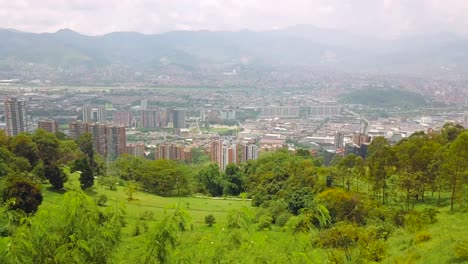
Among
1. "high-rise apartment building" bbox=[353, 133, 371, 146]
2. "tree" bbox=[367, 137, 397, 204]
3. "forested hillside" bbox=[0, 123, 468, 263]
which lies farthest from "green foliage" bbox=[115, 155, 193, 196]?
"high-rise apartment building" bbox=[353, 133, 371, 146]

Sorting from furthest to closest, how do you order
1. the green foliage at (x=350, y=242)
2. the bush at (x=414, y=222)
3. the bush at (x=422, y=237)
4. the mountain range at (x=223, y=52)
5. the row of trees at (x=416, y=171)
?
the mountain range at (x=223, y=52) → the row of trees at (x=416, y=171) → the bush at (x=414, y=222) → the bush at (x=422, y=237) → the green foliage at (x=350, y=242)

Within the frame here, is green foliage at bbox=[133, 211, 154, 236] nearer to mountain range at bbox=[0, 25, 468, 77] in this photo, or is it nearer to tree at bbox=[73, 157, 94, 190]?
tree at bbox=[73, 157, 94, 190]

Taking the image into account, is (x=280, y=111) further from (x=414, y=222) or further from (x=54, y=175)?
(x=414, y=222)

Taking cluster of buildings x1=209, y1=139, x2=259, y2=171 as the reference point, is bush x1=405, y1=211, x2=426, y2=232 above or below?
above

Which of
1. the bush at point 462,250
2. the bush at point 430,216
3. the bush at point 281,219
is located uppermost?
the bush at point 462,250

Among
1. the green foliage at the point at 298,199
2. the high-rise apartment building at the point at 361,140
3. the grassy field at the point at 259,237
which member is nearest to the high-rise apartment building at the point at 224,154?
the high-rise apartment building at the point at 361,140

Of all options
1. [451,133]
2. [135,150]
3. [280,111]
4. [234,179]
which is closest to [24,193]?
[234,179]

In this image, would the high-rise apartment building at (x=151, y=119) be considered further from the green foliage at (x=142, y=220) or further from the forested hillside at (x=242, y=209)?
the green foliage at (x=142, y=220)

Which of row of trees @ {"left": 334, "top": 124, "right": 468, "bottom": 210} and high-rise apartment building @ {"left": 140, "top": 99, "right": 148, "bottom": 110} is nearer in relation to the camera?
row of trees @ {"left": 334, "top": 124, "right": 468, "bottom": 210}
